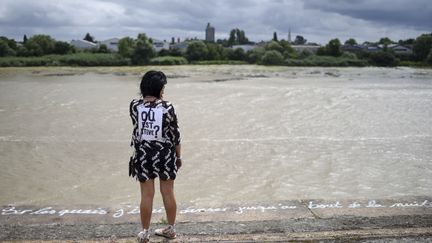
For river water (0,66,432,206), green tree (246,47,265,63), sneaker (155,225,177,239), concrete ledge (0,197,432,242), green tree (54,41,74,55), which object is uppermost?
green tree (54,41,74,55)

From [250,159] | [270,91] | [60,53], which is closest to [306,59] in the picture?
[60,53]

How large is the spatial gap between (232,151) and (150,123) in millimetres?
7342

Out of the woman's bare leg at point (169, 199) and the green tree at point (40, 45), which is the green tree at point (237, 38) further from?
the woman's bare leg at point (169, 199)

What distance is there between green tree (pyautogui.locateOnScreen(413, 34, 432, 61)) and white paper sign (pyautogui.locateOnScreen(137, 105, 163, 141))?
7536cm

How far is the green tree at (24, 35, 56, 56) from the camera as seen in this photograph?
200 ft

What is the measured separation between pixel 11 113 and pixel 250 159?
1056cm

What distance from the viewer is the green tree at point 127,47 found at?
5847 centimetres

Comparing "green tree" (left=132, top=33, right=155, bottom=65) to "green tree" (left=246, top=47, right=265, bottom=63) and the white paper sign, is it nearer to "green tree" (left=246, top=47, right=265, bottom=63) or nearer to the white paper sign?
"green tree" (left=246, top=47, right=265, bottom=63)

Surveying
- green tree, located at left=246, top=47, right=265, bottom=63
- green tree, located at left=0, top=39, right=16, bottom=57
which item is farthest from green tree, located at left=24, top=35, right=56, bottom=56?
green tree, located at left=246, top=47, right=265, bottom=63

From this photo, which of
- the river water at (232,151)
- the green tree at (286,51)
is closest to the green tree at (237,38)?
the green tree at (286,51)

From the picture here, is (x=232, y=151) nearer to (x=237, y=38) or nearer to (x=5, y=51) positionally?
(x=5, y=51)

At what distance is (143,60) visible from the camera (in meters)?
58.2

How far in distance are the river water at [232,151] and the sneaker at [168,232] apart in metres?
1.28

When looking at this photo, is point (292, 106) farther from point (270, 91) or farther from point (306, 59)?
point (306, 59)
